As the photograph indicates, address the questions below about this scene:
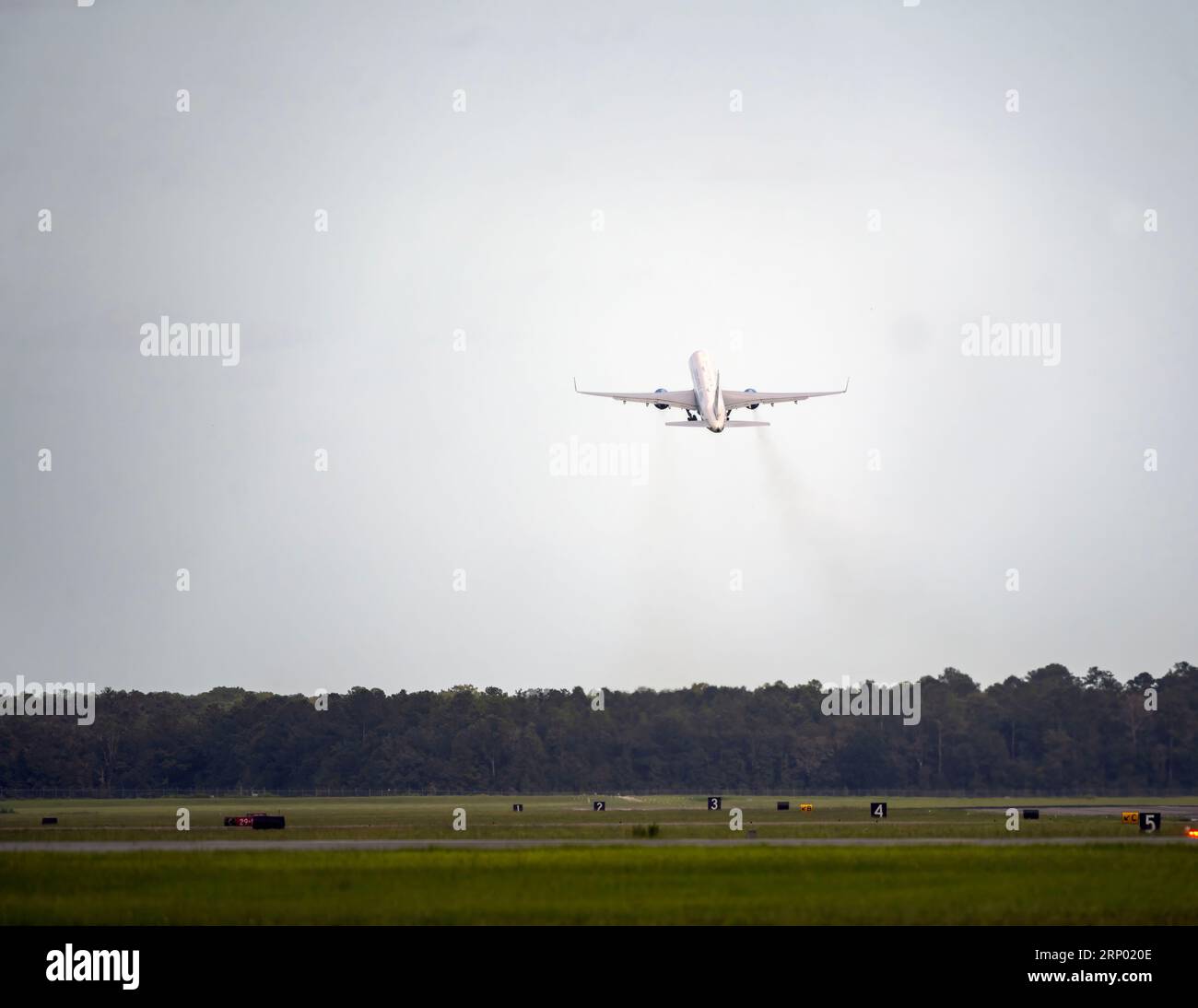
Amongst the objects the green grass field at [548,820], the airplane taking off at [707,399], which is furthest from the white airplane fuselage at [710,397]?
the green grass field at [548,820]

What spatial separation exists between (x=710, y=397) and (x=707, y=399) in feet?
1.16

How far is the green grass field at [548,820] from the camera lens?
87125 mm

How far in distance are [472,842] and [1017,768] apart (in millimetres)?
126881

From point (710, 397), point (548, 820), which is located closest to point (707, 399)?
point (710, 397)

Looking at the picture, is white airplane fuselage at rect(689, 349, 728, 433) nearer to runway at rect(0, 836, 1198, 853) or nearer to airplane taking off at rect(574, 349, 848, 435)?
airplane taking off at rect(574, 349, 848, 435)

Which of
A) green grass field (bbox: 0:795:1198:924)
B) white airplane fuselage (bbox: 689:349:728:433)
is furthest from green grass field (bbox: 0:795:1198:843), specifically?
white airplane fuselage (bbox: 689:349:728:433)

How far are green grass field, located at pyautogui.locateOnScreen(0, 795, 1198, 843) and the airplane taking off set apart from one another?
23.3m

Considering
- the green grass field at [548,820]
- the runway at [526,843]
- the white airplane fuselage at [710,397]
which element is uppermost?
the white airplane fuselage at [710,397]

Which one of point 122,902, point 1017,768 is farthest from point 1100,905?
point 1017,768

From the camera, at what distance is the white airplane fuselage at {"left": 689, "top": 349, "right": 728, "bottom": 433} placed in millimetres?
99875

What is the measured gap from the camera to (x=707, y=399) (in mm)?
100000

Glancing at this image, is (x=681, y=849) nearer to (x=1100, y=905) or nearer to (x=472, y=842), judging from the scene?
(x=472, y=842)

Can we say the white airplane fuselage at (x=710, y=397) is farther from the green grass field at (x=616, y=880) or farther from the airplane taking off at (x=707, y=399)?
the green grass field at (x=616, y=880)

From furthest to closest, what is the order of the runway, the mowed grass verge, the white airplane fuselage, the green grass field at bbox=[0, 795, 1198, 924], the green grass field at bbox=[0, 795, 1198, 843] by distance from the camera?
the white airplane fuselage, the green grass field at bbox=[0, 795, 1198, 843], the runway, the green grass field at bbox=[0, 795, 1198, 924], the mowed grass verge
